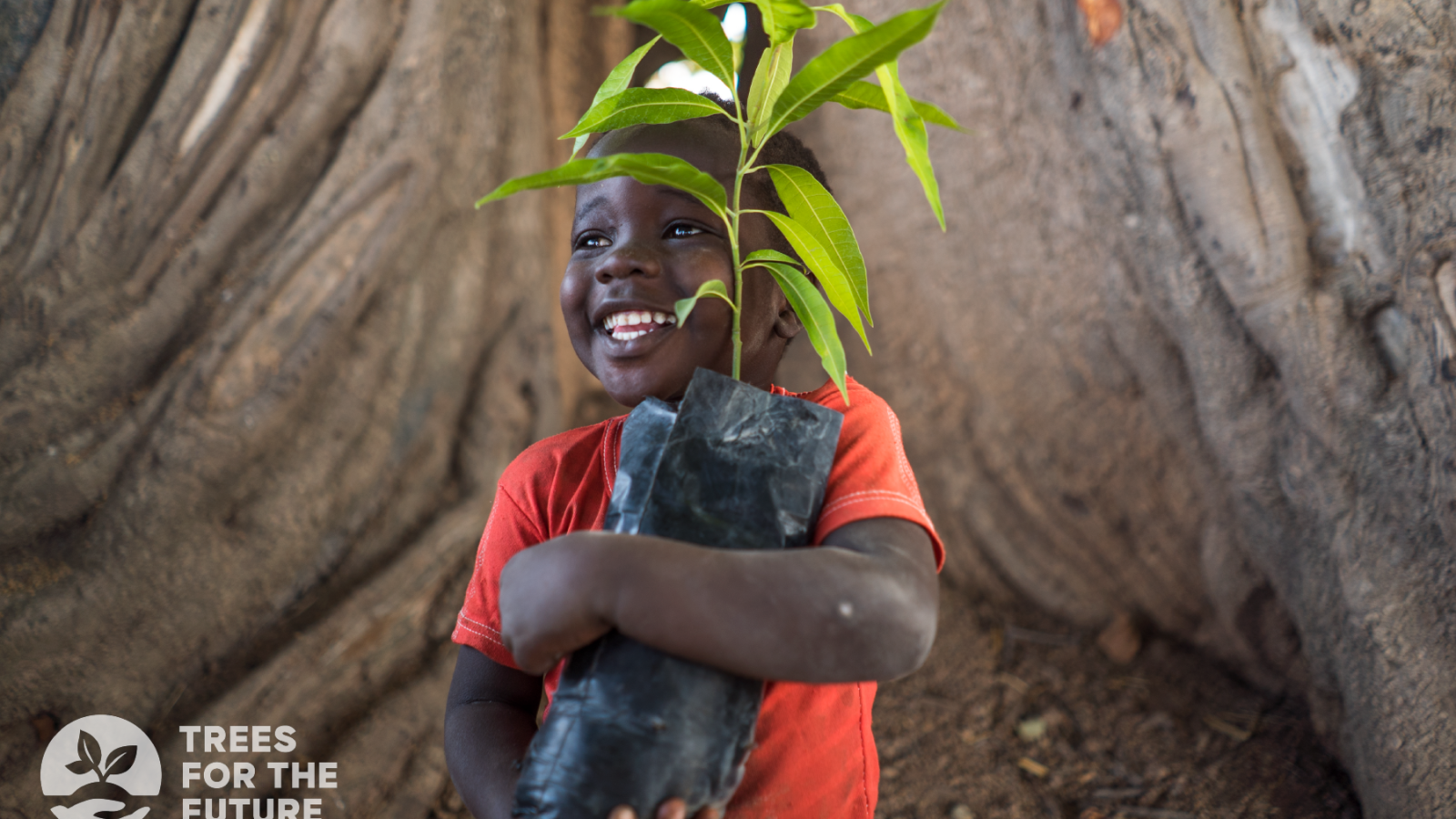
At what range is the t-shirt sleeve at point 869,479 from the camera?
98 centimetres

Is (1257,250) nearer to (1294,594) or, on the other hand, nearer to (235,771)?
(1294,594)

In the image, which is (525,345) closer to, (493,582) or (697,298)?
(493,582)

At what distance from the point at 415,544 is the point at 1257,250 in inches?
88.0

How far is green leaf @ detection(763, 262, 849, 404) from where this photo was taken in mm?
1033

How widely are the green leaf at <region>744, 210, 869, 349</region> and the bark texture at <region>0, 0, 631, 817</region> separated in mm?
1614

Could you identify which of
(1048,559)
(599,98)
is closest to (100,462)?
(599,98)

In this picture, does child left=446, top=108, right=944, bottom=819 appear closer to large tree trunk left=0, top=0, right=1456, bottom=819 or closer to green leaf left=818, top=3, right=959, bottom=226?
green leaf left=818, top=3, right=959, bottom=226

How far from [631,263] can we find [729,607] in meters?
0.53

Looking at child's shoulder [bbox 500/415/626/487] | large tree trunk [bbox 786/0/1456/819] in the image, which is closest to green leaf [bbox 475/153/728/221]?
child's shoulder [bbox 500/415/626/487]

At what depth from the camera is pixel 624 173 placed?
94 cm

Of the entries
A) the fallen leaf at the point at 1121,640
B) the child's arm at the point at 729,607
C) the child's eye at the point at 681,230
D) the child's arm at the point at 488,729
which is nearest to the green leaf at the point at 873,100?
the child's eye at the point at 681,230

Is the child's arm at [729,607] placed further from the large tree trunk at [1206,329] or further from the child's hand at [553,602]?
the large tree trunk at [1206,329]

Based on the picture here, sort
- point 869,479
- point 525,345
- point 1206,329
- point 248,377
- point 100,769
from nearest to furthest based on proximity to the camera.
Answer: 1. point 869,479
2. point 100,769
3. point 1206,329
4. point 248,377
5. point 525,345

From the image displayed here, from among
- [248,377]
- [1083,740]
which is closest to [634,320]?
[248,377]
